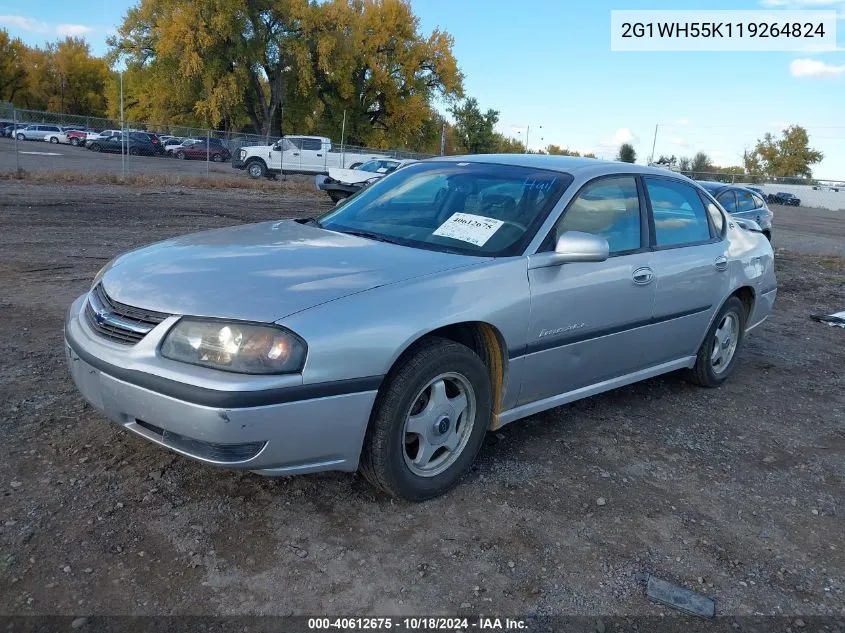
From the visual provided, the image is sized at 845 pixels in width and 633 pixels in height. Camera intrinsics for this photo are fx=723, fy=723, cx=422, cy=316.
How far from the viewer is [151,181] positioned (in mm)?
20312

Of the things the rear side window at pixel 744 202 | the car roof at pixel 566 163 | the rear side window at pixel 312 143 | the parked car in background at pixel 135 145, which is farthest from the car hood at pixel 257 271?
the parked car in background at pixel 135 145

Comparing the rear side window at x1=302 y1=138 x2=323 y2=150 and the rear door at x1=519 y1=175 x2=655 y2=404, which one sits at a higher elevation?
the rear side window at x1=302 y1=138 x2=323 y2=150

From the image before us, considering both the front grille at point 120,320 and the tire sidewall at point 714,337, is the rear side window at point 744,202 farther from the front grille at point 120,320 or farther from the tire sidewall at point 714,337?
the front grille at point 120,320

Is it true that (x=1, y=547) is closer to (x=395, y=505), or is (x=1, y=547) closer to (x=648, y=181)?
(x=395, y=505)

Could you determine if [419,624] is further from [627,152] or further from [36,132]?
[627,152]

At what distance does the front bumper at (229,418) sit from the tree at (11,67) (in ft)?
257

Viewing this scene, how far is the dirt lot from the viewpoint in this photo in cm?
254

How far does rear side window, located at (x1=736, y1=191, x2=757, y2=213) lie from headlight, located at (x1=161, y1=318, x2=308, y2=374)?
12157 millimetres

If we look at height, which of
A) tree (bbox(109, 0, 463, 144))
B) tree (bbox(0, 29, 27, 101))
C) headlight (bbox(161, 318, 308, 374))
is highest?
tree (bbox(0, 29, 27, 101))

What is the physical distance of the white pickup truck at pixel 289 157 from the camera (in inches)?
1159

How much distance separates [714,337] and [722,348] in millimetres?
245

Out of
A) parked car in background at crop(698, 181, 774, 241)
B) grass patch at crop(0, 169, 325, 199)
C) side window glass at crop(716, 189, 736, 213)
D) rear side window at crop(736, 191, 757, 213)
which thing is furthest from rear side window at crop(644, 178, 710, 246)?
grass patch at crop(0, 169, 325, 199)

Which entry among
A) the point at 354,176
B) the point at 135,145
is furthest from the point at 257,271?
the point at 135,145

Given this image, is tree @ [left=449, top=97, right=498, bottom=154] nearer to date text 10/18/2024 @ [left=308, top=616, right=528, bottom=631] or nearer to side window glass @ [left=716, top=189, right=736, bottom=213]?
side window glass @ [left=716, top=189, right=736, bottom=213]
